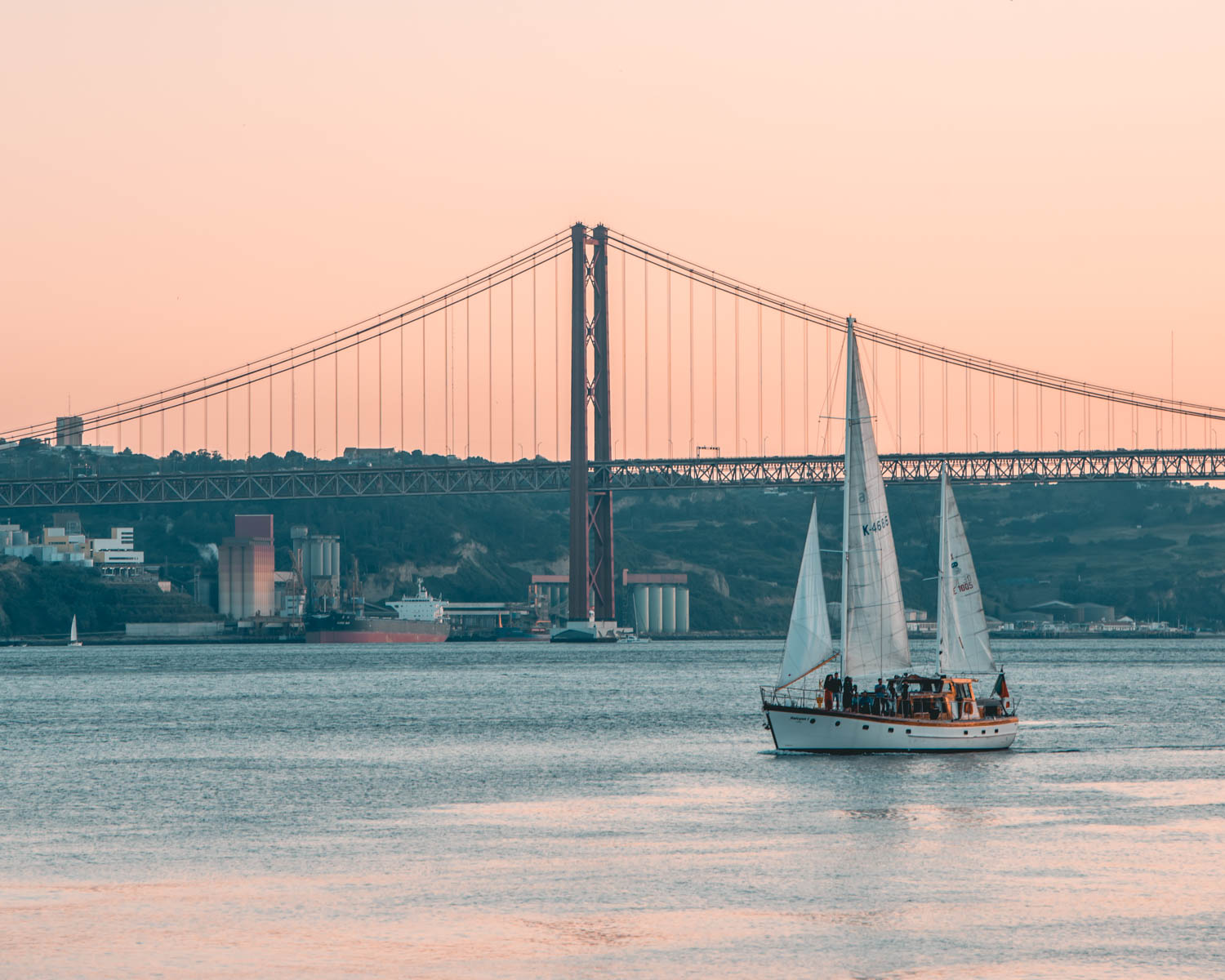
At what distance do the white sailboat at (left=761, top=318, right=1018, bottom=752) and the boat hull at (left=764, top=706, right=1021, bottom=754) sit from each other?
2cm

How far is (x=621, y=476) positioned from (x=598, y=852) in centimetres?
10377

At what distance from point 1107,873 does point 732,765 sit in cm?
1642

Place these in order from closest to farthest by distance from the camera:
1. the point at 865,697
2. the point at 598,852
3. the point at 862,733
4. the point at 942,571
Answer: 1. the point at 598,852
2. the point at 862,733
3. the point at 865,697
4. the point at 942,571

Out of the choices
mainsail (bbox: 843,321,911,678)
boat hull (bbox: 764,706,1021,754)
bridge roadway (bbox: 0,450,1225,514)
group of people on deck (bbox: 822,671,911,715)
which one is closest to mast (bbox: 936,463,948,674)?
mainsail (bbox: 843,321,911,678)

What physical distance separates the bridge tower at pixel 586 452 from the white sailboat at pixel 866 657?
7938cm

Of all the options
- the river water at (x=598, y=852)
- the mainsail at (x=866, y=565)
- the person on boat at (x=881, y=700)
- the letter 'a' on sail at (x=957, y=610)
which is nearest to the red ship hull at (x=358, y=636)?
the river water at (x=598, y=852)

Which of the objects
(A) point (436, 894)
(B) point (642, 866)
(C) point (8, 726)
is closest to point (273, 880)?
(A) point (436, 894)

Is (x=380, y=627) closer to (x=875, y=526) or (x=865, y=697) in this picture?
(x=865, y=697)

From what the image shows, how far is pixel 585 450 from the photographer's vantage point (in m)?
125

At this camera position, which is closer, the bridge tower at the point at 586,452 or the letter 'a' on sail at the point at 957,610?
the letter 'a' on sail at the point at 957,610

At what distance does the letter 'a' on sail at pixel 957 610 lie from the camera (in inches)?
1770

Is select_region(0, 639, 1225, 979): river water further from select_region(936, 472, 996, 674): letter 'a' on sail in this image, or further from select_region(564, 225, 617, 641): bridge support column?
select_region(564, 225, 617, 641): bridge support column

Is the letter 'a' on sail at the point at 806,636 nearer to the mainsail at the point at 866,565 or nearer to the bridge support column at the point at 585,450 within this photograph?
the mainsail at the point at 866,565

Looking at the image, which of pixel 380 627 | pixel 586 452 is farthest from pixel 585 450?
pixel 380 627
